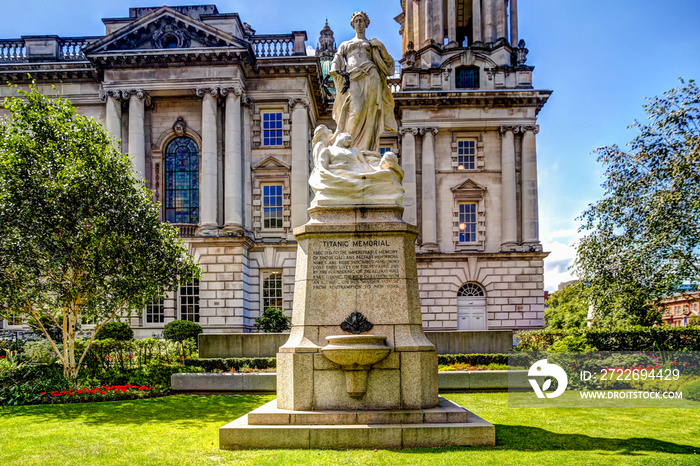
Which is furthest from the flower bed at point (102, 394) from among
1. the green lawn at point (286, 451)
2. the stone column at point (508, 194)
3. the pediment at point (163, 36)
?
the stone column at point (508, 194)

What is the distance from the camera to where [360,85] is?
443 inches

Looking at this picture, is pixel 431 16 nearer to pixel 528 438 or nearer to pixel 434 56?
pixel 434 56

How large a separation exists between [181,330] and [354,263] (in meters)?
23.4

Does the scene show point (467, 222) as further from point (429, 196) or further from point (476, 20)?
point (476, 20)

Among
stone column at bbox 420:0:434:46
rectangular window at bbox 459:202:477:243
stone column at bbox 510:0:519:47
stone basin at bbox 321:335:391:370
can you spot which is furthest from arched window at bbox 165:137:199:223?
stone basin at bbox 321:335:391:370

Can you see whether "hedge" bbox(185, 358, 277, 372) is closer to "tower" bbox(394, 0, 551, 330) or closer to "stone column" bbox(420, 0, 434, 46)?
"tower" bbox(394, 0, 551, 330)

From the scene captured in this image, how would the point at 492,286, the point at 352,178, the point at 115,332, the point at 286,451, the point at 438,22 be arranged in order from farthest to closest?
the point at 438,22
the point at 492,286
the point at 115,332
the point at 352,178
the point at 286,451

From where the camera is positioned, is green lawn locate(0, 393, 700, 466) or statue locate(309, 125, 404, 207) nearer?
green lawn locate(0, 393, 700, 466)

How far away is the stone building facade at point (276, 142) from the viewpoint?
33875 millimetres

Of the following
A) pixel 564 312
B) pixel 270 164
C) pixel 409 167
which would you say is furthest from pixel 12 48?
pixel 564 312

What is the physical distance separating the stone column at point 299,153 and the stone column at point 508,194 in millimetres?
13730

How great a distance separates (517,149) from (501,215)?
485 cm

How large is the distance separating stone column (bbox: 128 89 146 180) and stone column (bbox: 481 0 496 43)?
80.4 ft

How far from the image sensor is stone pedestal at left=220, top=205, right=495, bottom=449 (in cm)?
845
